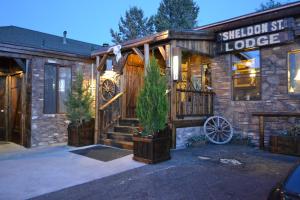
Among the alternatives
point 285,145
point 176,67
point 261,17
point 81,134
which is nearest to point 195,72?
point 176,67

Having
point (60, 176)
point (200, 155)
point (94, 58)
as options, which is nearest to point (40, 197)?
point (60, 176)

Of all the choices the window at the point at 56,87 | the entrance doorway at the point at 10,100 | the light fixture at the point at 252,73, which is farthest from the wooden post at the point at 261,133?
the entrance doorway at the point at 10,100

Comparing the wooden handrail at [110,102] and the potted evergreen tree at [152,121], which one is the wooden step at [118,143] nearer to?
the wooden handrail at [110,102]

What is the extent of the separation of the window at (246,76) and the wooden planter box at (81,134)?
4.72m

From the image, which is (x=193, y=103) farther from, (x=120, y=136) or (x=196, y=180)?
(x=196, y=180)

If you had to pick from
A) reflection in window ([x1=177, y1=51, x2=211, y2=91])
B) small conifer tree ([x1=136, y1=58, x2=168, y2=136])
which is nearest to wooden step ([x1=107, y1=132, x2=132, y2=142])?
small conifer tree ([x1=136, y1=58, x2=168, y2=136])

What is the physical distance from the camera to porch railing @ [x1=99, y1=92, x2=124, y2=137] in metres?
8.11

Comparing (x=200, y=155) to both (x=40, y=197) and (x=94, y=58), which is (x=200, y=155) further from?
(x=94, y=58)

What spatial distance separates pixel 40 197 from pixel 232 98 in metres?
6.07

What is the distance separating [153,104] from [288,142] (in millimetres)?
3421

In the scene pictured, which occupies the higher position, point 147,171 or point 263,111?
point 263,111

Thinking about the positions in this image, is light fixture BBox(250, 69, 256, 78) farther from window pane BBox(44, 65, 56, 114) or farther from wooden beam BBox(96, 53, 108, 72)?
window pane BBox(44, 65, 56, 114)

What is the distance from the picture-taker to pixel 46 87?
27.2ft

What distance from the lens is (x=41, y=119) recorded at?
8.09m
